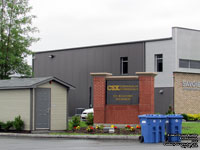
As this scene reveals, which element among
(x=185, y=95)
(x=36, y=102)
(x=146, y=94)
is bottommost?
(x=36, y=102)

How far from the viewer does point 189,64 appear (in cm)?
5016

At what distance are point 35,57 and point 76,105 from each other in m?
9.87

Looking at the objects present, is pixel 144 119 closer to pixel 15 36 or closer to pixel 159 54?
pixel 15 36

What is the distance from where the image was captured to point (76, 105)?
57562 mm

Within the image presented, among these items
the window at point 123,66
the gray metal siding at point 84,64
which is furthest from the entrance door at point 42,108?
the window at point 123,66

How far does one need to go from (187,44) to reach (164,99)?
6.08m

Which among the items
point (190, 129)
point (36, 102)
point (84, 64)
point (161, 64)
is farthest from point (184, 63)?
point (36, 102)

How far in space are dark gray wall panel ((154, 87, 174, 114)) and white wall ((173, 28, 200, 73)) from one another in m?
2.43

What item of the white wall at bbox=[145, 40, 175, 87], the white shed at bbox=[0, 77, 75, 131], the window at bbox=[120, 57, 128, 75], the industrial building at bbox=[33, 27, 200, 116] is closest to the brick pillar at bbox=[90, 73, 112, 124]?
the white shed at bbox=[0, 77, 75, 131]

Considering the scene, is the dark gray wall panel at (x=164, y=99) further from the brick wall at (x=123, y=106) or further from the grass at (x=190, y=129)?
the brick wall at (x=123, y=106)

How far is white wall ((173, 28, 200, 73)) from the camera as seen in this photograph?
48.8 m

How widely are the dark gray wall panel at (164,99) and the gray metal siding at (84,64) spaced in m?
3.52

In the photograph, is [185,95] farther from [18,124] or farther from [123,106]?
[18,124]

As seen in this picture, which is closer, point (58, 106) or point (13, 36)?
point (58, 106)
